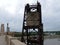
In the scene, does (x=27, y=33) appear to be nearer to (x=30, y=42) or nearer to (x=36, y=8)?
(x=30, y=42)

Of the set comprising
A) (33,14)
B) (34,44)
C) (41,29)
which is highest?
(33,14)

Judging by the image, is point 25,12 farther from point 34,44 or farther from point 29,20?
point 34,44

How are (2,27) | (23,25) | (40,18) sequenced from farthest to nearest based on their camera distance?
(2,27) < (23,25) < (40,18)

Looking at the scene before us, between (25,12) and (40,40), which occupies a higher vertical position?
(25,12)

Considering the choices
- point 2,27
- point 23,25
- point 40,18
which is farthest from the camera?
point 2,27

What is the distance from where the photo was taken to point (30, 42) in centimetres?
3578

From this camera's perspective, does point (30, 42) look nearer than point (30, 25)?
No

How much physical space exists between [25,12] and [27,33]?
4.16 metres

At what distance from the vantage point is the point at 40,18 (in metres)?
32.8

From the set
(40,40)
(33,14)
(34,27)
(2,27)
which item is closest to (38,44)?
(40,40)

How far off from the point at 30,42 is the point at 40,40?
9.06ft

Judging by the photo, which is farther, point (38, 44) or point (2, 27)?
point (2, 27)

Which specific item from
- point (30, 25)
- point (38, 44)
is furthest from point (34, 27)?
point (38, 44)

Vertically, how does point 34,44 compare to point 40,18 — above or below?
below
